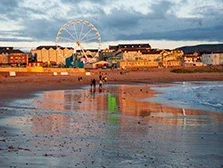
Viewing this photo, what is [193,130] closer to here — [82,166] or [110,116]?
[110,116]

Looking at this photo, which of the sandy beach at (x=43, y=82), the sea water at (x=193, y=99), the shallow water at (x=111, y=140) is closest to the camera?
the shallow water at (x=111, y=140)

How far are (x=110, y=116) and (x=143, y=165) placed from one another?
786cm

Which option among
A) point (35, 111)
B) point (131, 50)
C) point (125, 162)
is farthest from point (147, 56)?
point (125, 162)

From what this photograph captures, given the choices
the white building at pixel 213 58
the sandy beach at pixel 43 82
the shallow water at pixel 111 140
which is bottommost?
the sandy beach at pixel 43 82

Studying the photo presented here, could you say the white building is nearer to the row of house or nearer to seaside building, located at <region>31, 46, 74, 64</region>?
the row of house

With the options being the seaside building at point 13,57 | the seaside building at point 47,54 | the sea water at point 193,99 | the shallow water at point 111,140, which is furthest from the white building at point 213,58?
the shallow water at point 111,140

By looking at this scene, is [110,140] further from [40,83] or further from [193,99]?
[40,83]

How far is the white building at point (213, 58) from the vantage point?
460 ft

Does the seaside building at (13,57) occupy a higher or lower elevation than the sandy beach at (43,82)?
higher

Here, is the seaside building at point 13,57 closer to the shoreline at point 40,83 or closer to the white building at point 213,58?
the white building at point 213,58

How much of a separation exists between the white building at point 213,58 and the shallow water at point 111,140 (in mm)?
127495

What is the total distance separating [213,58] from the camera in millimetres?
140750

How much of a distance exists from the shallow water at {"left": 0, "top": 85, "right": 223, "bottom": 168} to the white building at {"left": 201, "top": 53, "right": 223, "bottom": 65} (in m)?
127

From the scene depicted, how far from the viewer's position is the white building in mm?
140125
